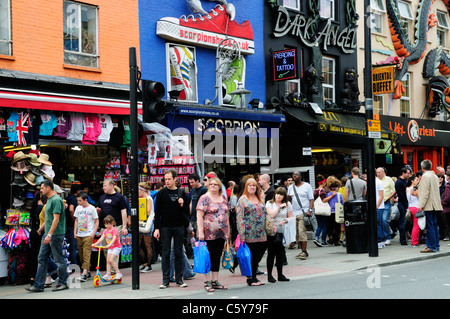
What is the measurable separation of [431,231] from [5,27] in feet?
34.5

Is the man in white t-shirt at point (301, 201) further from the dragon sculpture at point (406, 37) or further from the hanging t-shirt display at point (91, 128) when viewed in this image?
the dragon sculpture at point (406, 37)

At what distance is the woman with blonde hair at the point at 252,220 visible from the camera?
33.3 ft

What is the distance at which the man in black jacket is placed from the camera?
10383 millimetres

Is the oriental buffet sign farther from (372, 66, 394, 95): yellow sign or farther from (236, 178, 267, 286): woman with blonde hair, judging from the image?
(236, 178, 267, 286): woman with blonde hair

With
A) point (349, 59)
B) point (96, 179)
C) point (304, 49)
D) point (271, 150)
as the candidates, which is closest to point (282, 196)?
point (96, 179)

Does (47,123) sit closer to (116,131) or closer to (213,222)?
(116,131)

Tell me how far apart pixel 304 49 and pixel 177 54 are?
6.11 m

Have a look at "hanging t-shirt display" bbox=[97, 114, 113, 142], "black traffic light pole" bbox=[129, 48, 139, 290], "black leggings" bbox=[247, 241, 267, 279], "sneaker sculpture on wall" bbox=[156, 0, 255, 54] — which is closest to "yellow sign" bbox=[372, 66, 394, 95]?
"sneaker sculpture on wall" bbox=[156, 0, 255, 54]

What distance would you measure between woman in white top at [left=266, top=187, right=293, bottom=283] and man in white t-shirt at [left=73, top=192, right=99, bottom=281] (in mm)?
3352

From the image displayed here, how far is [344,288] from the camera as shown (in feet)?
31.8

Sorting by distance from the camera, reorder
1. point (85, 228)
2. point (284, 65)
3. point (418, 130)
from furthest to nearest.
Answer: point (418, 130) → point (284, 65) → point (85, 228)

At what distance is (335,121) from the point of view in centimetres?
Result: 2161

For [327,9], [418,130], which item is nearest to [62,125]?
[327,9]

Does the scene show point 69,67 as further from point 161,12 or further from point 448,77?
point 448,77
